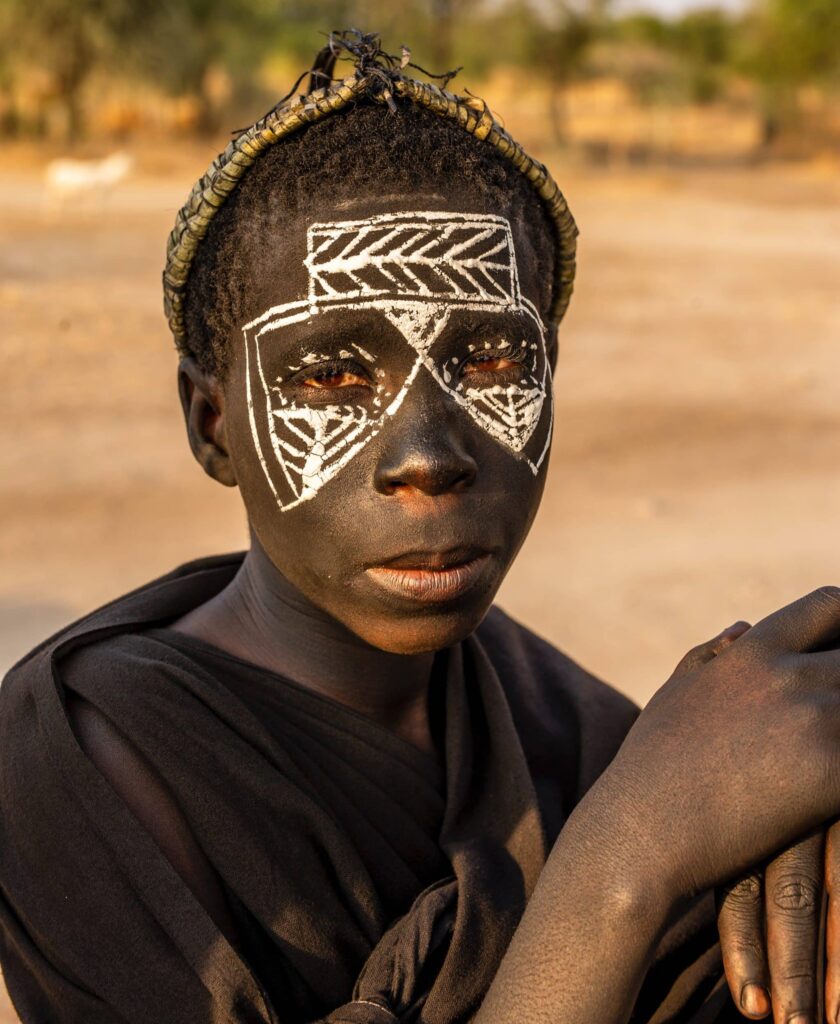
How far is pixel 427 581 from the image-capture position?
2.02 metres

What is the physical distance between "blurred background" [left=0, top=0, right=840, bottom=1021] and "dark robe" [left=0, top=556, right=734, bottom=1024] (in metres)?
1.35

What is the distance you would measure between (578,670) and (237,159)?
1286 mm

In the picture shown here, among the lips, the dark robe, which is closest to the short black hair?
the lips

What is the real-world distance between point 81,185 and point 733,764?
57.8 ft

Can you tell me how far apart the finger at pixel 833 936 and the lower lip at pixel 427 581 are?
654 millimetres

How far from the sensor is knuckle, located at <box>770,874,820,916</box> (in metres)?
1.80

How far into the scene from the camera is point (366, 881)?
214 centimetres

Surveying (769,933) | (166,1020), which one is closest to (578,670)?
(769,933)

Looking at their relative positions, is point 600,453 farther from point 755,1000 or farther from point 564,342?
point 755,1000

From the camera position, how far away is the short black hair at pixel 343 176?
2.09m

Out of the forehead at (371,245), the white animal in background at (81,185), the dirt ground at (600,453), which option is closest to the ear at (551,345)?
the forehead at (371,245)

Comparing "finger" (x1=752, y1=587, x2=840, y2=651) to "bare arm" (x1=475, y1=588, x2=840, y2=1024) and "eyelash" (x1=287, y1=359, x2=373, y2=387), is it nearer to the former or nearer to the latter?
"bare arm" (x1=475, y1=588, x2=840, y2=1024)

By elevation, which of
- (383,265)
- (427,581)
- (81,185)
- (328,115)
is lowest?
(427,581)

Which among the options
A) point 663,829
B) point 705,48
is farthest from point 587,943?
point 705,48
